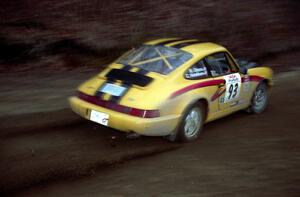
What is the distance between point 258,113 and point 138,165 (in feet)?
11.5

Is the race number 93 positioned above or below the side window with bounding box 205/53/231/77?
below

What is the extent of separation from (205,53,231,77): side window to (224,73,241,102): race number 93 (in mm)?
116

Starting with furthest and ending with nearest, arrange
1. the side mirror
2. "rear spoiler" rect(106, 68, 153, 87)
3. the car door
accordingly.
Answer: the side mirror → the car door → "rear spoiler" rect(106, 68, 153, 87)

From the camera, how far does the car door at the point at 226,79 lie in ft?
26.0

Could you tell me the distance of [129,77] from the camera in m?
7.36

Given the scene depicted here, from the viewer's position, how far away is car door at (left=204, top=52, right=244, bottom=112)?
792 cm

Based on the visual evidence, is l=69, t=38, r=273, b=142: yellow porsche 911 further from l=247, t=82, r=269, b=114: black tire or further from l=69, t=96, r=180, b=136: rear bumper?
l=247, t=82, r=269, b=114: black tire

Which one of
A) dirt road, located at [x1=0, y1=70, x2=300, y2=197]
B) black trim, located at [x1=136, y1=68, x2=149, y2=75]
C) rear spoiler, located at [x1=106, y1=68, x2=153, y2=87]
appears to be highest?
black trim, located at [x1=136, y1=68, x2=149, y2=75]

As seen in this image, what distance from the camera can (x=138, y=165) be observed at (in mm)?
6586

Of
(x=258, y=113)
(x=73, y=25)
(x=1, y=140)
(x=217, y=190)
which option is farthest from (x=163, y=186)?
(x=73, y=25)

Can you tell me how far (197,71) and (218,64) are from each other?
0.60 metres

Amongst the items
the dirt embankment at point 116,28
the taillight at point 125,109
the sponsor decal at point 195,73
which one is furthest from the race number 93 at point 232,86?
the dirt embankment at point 116,28

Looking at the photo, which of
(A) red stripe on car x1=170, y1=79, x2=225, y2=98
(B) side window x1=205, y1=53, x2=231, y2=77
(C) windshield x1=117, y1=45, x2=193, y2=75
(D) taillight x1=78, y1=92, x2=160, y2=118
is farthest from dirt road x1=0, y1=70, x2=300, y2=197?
(C) windshield x1=117, y1=45, x2=193, y2=75

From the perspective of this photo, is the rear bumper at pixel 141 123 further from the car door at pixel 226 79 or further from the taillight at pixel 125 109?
the car door at pixel 226 79
